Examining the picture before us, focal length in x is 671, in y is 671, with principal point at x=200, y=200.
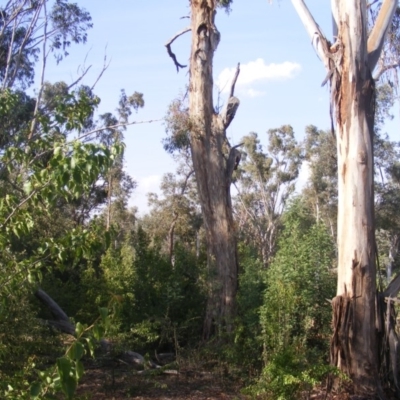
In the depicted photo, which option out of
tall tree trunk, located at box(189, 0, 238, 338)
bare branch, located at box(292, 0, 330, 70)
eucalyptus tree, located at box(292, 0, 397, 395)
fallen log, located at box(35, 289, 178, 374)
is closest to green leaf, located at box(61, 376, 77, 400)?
eucalyptus tree, located at box(292, 0, 397, 395)

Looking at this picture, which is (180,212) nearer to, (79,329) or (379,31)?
(379,31)

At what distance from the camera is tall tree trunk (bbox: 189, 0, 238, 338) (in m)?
13.3

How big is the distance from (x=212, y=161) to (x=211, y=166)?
107 millimetres

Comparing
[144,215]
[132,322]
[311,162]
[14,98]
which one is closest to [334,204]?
[311,162]

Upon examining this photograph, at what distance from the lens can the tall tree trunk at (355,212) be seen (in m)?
9.05

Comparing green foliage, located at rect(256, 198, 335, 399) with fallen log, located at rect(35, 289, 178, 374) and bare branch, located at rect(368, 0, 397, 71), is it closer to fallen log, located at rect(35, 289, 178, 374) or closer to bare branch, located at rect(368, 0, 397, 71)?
fallen log, located at rect(35, 289, 178, 374)

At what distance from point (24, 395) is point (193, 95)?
38.2 feet

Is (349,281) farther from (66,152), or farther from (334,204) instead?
(334,204)

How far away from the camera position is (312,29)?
986 centimetres

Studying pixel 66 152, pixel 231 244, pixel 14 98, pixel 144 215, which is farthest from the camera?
pixel 144 215

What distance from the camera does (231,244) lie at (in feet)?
44.7

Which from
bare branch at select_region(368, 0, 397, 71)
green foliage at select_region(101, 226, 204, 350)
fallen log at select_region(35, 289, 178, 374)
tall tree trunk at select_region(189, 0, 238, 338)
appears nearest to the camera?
bare branch at select_region(368, 0, 397, 71)

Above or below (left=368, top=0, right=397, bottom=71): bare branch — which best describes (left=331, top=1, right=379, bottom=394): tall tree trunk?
below

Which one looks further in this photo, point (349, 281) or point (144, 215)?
point (144, 215)
